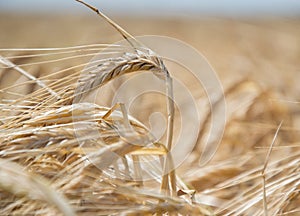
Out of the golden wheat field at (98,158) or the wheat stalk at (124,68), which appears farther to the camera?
the wheat stalk at (124,68)

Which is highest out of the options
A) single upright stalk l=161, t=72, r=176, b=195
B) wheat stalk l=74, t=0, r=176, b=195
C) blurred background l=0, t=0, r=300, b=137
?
blurred background l=0, t=0, r=300, b=137

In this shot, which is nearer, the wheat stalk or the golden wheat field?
the golden wheat field

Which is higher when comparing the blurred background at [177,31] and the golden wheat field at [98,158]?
the blurred background at [177,31]

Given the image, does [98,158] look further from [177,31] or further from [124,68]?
[177,31]

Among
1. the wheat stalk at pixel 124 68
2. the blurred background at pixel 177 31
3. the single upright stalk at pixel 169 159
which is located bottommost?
the single upright stalk at pixel 169 159

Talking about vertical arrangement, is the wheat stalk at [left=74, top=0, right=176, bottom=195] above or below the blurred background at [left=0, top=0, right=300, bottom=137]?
below

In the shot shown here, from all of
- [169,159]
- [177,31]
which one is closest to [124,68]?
[169,159]

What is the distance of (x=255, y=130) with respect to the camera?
3.91 feet

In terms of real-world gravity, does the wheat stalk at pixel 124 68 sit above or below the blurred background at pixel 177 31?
below

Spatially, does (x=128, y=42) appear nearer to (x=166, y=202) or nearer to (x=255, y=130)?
(x=166, y=202)

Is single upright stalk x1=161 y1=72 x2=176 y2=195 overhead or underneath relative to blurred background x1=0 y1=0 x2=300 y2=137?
underneath

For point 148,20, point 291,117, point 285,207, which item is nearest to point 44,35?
point 148,20

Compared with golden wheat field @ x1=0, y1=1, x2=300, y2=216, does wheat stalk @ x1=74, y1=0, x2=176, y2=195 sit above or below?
above

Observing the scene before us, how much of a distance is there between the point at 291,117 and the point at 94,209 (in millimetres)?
886
